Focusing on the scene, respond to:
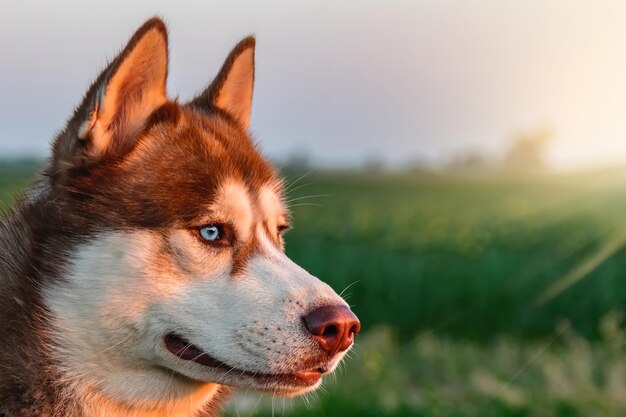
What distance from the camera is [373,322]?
11.5 meters

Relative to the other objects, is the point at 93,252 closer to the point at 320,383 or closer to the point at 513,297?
the point at 320,383

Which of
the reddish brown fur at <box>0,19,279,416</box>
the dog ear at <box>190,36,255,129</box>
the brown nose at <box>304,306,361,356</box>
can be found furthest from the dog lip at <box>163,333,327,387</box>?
the dog ear at <box>190,36,255,129</box>

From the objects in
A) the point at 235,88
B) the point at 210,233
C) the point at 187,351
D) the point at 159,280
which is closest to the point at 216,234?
the point at 210,233

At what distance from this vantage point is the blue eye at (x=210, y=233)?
331 cm

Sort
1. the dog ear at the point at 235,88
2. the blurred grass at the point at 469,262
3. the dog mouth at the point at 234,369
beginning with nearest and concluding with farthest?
the dog mouth at the point at 234,369, the dog ear at the point at 235,88, the blurred grass at the point at 469,262

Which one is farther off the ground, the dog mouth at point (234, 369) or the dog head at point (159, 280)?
the dog head at point (159, 280)

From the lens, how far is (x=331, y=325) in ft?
10.3

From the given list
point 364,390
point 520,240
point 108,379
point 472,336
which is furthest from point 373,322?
point 108,379

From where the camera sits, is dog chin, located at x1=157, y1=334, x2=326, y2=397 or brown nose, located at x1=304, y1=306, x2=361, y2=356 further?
dog chin, located at x1=157, y1=334, x2=326, y2=397

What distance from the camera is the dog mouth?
323 centimetres

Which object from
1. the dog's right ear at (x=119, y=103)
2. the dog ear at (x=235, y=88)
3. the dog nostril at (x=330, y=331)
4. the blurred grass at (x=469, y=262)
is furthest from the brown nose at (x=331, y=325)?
the blurred grass at (x=469, y=262)

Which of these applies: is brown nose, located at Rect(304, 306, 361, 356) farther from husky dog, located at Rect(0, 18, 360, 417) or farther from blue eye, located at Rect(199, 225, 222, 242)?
blue eye, located at Rect(199, 225, 222, 242)

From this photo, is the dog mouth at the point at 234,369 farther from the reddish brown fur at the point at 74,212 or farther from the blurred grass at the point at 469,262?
the blurred grass at the point at 469,262

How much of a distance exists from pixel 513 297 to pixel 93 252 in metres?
8.81
